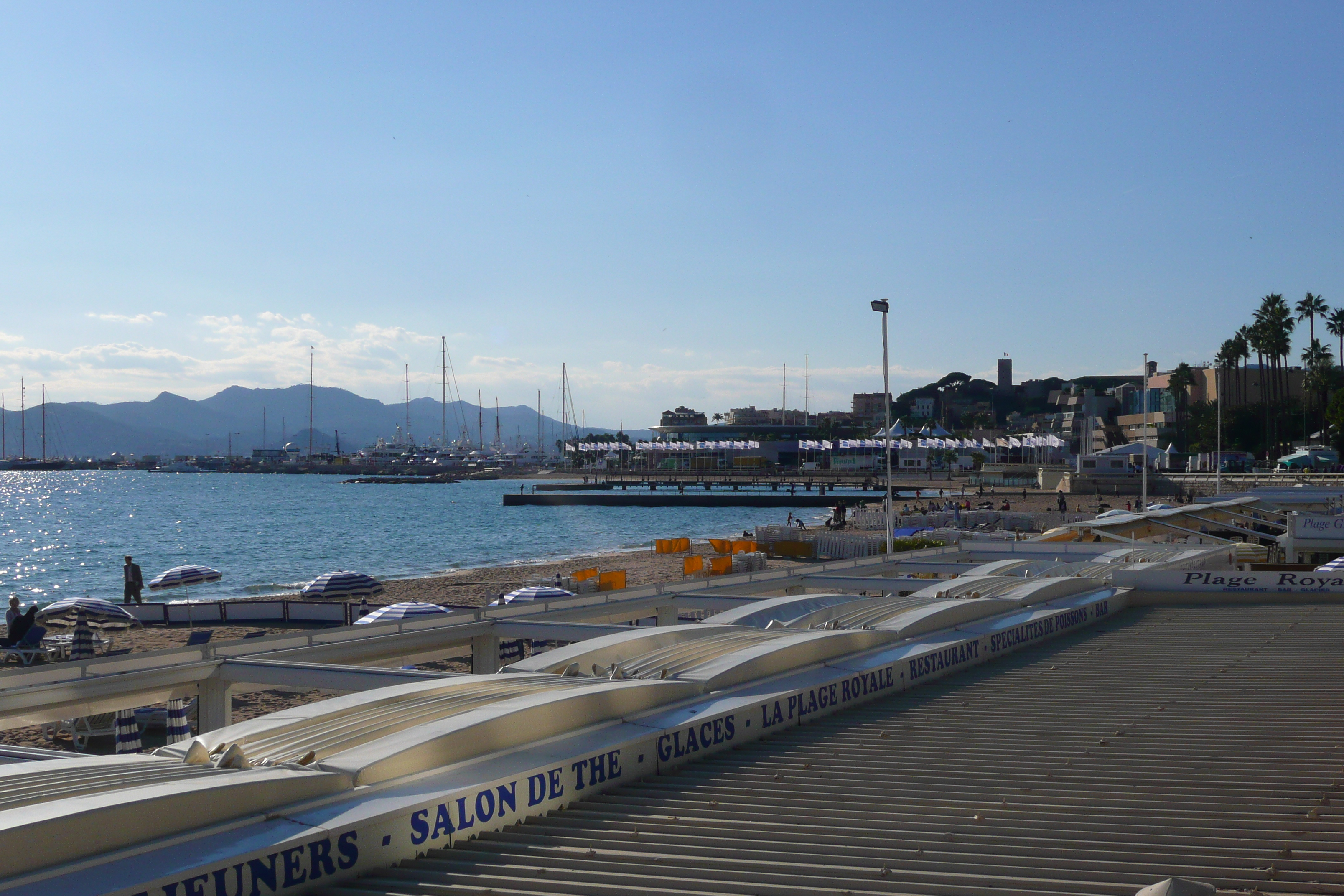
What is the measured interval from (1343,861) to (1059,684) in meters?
5.20

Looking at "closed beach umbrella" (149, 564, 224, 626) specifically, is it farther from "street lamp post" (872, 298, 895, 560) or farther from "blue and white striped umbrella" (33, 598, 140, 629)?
→ "street lamp post" (872, 298, 895, 560)

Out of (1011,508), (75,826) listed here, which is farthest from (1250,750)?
(1011,508)

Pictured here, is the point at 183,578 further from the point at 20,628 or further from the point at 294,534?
the point at 294,534

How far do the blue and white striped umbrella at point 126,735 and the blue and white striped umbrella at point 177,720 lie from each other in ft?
1.07

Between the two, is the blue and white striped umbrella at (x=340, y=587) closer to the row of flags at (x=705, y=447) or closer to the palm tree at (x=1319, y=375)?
the palm tree at (x=1319, y=375)

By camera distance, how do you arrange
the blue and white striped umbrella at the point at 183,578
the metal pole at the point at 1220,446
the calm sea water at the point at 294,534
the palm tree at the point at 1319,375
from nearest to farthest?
1. the blue and white striped umbrella at the point at 183,578
2. the calm sea water at the point at 294,534
3. the metal pole at the point at 1220,446
4. the palm tree at the point at 1319,375

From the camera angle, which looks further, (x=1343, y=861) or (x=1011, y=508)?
(x=1011, y=508)

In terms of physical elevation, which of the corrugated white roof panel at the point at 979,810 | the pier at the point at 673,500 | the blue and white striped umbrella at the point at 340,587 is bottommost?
the pier at the point at 673,500

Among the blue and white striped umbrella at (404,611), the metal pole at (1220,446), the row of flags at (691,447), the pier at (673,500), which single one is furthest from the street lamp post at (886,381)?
the row of flags at (691,447)

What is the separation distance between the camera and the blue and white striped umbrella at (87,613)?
85.4 feet

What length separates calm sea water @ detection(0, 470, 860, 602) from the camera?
52406mm

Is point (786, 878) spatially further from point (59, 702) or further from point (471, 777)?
point (59, 702)

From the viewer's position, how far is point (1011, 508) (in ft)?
238

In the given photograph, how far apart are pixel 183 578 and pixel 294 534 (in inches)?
1830
